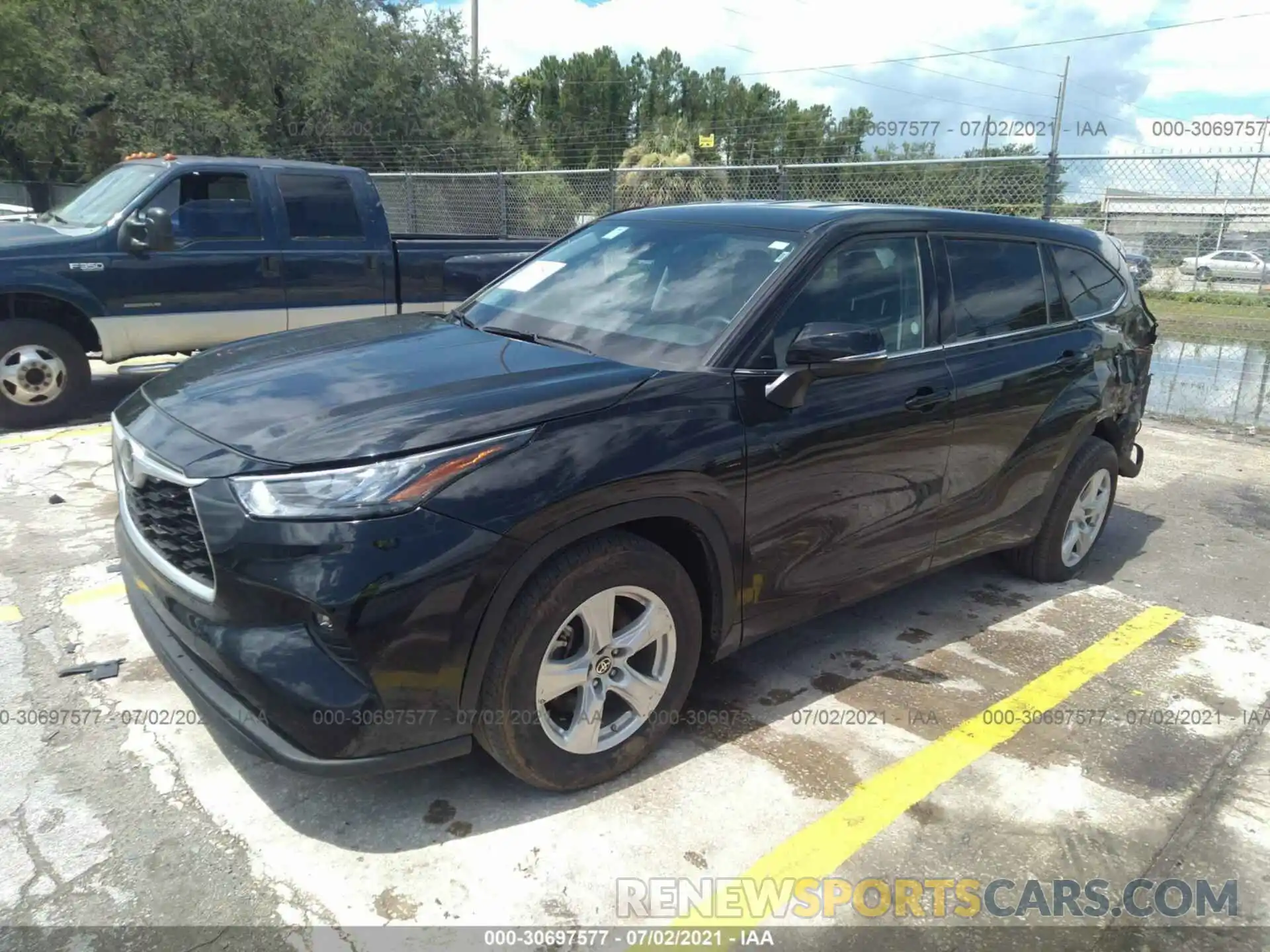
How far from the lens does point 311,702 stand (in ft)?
→ 7.57

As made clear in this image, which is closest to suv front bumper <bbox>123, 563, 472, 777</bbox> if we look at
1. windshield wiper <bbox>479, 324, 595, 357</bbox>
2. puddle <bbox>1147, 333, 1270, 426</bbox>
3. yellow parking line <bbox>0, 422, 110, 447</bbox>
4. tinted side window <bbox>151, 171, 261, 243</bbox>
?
windshield wiper <bbox>479, 324, 595, 357</bbox>

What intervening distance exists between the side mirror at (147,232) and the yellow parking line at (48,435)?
1349 millimetres

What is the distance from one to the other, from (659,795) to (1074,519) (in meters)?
3.09

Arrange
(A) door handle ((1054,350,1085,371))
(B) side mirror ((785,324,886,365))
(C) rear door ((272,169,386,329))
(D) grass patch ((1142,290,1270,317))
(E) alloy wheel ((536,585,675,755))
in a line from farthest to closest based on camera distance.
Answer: (D) grass patch ((1142,290,1270,317)), (C) rear door ((272,169,386,329)), (A) door handle ((1054,350,1085,371)), (B) side mirror ((785,324,886,365)), (E) alloy wheel ((536,585,675,755))

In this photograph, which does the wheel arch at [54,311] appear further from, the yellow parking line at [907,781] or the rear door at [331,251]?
the yellow parking line at [907,781]

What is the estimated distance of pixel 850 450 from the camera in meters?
3.36

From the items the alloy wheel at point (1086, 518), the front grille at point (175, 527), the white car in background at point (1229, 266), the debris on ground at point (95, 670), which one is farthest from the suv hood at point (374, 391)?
the white car in background at point (1229, 266)

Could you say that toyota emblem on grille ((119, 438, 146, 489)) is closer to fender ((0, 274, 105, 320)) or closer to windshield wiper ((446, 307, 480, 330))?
windshield wiper ((446, 307, 480, 330))

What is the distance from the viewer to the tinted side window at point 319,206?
295 inches

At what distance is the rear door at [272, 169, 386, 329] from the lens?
7.49m

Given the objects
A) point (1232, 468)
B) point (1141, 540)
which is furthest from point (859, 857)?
point (1232, 468)

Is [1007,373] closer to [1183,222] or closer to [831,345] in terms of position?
[831,345]

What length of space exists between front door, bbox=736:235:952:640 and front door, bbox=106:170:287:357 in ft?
18.1

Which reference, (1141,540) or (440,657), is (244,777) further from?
(1141,540)
